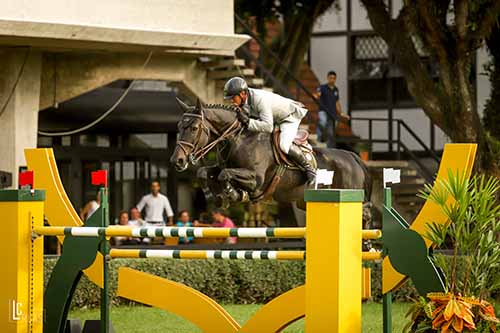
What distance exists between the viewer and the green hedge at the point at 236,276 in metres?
21.1

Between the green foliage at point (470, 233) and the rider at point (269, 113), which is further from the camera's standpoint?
the rider at point (269, 113)

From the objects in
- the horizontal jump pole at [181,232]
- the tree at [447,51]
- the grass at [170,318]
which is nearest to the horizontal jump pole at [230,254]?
the horizontal jump pole at [181,232]

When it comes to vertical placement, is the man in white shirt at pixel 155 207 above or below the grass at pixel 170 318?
above

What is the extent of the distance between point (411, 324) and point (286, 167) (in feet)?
21.3

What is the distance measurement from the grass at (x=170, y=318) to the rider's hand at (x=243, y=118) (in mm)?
2418

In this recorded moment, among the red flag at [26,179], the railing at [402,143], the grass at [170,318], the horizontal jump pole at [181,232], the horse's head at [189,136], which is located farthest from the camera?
the railing at [402,143]

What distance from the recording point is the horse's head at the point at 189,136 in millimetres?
16439

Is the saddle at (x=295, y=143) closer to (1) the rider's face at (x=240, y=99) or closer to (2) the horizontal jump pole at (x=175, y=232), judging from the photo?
(1) the rider's face at (x=240, y=99)

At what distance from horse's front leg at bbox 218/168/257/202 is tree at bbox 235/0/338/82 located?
1365 cm

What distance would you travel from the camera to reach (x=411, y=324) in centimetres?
1193

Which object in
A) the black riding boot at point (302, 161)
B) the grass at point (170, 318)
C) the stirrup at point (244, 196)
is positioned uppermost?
the black riding boot at point (302, 161)

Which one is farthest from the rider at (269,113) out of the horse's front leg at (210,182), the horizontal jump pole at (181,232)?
the horizontal jump pole at (181,232)

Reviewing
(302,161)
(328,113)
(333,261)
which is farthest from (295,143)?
(328,113)

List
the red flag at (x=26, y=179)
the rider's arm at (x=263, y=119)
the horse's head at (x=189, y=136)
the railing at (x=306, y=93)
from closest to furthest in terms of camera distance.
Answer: the red flag at (x=26, y=179)
the horse's head at (x=189, y=136)
the rider's arm at (x=263, y=119)
the railing at (x=306, y=93)
